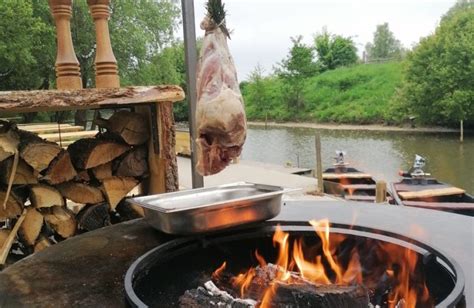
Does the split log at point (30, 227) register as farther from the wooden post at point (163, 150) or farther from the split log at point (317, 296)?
the split log at point (317, 296)

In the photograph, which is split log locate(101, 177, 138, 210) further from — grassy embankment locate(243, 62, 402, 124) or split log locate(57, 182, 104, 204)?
grassy embankment locate(243, 62, 402, 124)

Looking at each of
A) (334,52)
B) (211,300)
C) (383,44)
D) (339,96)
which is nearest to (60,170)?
(211,300)

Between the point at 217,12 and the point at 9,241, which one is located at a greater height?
the point at 217,12

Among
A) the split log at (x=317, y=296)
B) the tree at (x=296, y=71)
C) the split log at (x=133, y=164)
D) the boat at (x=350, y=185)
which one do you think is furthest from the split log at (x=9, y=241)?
the tree at (x=296, y=71)

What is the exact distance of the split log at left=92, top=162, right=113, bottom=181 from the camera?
259 cm

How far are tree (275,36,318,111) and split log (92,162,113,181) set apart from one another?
2895 centimetres

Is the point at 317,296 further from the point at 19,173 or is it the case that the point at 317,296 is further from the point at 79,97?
the point at 19,173

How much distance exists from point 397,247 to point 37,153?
6.58 ft

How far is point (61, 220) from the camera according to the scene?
252cm

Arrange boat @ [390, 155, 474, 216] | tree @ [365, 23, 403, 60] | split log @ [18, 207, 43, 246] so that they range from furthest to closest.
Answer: tree @ [365, 23, 403, 60], boat @ [390, 155, 474, 216], split log @ [18, 207, 43, 246]

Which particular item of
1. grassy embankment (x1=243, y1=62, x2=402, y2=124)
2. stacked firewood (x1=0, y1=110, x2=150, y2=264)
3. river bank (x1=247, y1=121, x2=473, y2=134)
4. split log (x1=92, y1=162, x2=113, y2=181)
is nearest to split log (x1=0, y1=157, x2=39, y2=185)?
stacked firewood (x1=0, y1=110, x2=150, y2=264)

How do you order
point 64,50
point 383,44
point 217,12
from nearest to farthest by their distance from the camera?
point 217,12, point 64,50, point 383,44

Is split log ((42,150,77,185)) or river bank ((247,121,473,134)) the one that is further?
river bank ((247,121,473,134))

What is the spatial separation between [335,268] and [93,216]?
5.42ft
